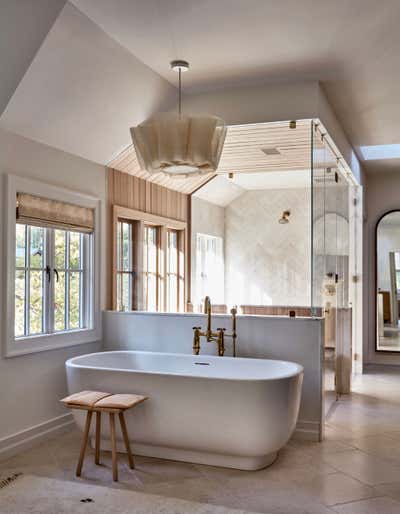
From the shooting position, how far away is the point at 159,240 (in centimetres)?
639

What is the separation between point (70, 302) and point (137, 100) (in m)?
1.75

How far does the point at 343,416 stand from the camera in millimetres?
5168

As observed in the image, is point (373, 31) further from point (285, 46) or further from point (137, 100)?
point (137, 100)

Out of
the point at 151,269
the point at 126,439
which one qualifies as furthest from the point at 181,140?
the point at 151,269

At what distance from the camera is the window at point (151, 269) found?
6125mm

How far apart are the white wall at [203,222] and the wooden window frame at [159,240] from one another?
A: 0.23 metres

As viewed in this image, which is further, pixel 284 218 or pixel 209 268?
pixel 284 218

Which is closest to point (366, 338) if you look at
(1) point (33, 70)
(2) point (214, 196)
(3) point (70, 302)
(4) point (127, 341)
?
(2) point (214, 196)

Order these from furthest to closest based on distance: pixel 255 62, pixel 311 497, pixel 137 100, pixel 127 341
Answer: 1. pixel 127 341
2. pixel 137 100
3. pixel 255 62
4. pixel 311 497

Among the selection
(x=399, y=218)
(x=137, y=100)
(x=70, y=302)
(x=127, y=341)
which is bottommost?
(x=127, y=341)

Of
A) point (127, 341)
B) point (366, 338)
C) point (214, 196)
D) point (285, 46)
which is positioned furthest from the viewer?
point (366, 338)

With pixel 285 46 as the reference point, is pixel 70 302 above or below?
below

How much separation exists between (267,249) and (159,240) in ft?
8.69

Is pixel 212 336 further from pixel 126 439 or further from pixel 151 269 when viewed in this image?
pixel 151 269
